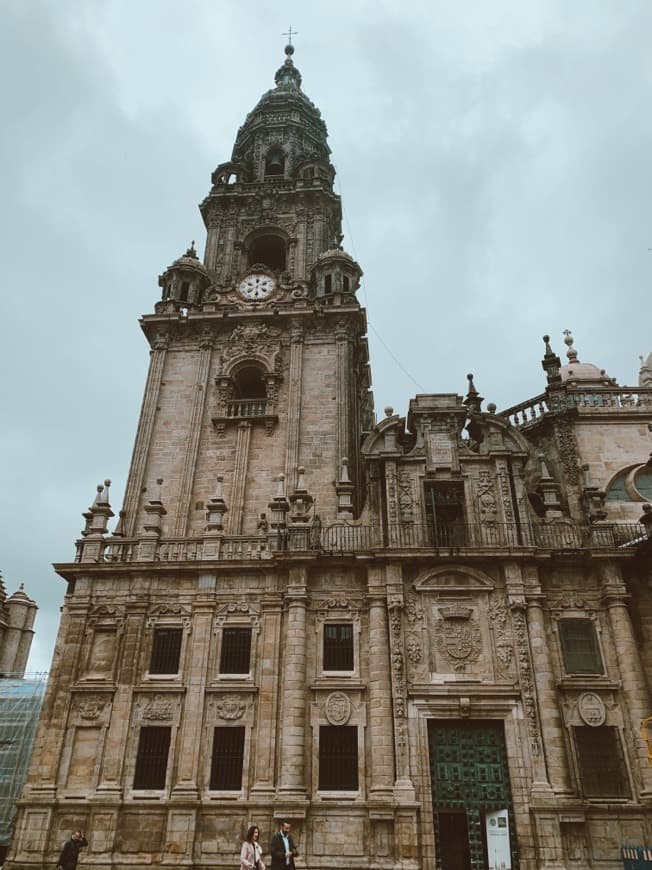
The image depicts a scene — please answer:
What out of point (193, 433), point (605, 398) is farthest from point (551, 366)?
point (193, 433)

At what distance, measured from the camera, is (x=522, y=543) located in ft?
77.7

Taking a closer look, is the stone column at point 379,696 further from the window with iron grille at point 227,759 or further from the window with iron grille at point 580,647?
the window with iron grille at point 580,647

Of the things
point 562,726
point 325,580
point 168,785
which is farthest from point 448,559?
point 168,785

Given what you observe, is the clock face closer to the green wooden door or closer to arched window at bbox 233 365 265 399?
arched window at bbox 233 365 265 399

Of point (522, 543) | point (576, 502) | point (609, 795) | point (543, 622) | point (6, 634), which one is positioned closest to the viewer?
point (609, 795)

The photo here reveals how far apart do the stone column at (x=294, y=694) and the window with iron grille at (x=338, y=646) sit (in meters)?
0.88

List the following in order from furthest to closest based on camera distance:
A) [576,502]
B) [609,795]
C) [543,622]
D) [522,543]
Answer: [576,502] → [522,543] → [543,622] → [609,795]

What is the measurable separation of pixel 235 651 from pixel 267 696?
1.92 metres

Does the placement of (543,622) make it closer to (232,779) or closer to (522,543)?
(522,543)

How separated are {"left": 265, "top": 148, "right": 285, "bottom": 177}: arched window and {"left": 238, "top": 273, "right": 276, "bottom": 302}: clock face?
1069 centimetres

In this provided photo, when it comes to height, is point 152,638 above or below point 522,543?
below

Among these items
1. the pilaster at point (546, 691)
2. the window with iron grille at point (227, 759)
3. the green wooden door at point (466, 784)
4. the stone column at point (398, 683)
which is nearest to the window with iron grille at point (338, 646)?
the stone column at point (398, 683)

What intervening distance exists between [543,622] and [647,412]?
10.5 meters

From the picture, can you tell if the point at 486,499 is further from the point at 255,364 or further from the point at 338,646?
the point at 255,364
